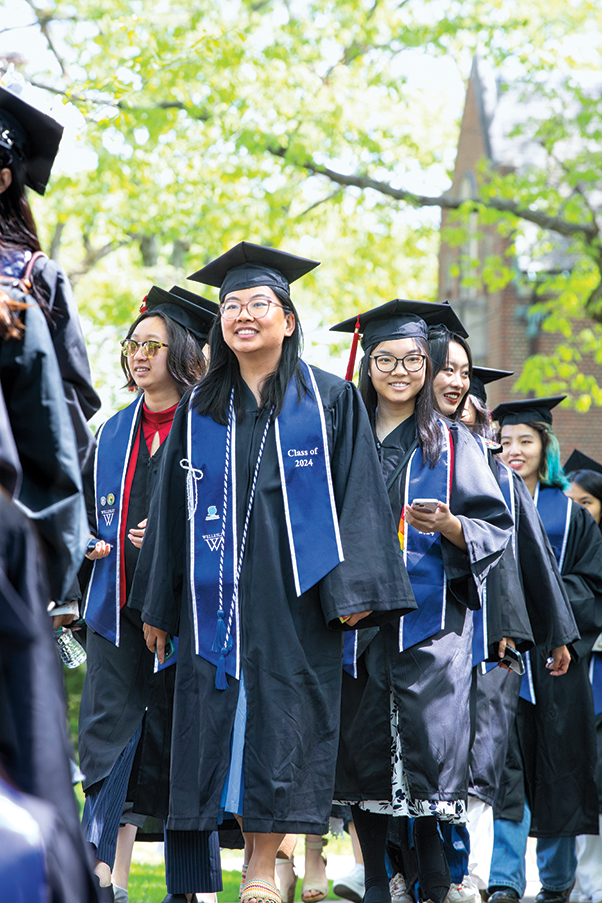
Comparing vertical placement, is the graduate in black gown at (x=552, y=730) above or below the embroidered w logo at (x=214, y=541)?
below

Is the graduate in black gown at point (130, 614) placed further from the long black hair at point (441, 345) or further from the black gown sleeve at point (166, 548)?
the long black hair at point (441, 345)

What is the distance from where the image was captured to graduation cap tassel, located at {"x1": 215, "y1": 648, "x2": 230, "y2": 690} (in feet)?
13.1

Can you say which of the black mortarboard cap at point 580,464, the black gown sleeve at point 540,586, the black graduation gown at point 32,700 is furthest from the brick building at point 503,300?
the black graduation gown at point 32,700

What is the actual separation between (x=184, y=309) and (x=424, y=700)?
6.94 feet

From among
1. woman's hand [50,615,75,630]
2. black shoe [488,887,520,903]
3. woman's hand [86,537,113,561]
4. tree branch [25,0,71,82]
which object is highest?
tree branch [25,0,71,82]

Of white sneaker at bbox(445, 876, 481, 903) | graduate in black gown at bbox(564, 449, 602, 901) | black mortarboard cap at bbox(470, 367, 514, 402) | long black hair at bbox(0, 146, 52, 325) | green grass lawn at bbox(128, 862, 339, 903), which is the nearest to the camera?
long black hair at bbox(0, 146, 52, 325)

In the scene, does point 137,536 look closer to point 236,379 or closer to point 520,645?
point 236,379

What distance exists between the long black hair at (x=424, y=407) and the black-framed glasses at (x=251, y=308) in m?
0.85

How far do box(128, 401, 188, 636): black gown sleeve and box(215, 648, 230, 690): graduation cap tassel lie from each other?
0.33m

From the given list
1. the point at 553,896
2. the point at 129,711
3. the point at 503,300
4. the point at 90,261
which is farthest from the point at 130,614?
the point at 503,300

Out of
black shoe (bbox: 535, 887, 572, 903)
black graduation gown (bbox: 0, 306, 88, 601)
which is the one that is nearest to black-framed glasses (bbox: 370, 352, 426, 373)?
black graduation gown (bbox: 0, 306, 88, 601)

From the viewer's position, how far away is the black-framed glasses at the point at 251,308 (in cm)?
441

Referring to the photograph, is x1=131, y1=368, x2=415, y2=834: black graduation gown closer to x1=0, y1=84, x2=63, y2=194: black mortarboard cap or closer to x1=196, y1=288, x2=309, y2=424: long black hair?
x1=196, y1=288, x2=309, y2=424: long black hair

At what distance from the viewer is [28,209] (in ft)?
9.29
